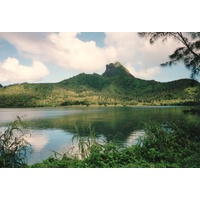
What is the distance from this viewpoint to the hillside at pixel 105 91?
18.9 ft

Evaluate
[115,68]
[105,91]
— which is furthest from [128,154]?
[105,91]

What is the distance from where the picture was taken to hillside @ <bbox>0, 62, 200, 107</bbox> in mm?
5756

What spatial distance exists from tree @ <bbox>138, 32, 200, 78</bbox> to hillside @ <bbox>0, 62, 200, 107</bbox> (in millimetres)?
290

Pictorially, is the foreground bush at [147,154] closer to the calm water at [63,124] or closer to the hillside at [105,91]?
the calm water at [63,124]

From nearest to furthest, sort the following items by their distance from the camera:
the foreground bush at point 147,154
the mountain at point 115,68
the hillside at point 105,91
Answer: the foreground bush at point 147,154, the hillside at point 105,91, the mountain at point 115,68

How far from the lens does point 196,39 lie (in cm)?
Answer: 465

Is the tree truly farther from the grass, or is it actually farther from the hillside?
the grass

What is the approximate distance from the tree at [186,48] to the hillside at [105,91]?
0.29 m

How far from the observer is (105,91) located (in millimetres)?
8375

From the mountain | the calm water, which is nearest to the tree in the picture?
the calm water

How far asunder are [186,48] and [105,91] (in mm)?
3852

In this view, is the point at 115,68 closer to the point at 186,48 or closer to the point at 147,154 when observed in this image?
the point at 186,48

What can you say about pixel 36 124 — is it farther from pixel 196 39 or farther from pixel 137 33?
pixel 196 39

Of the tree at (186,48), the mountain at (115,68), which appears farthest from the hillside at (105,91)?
the tree at (186,48)
